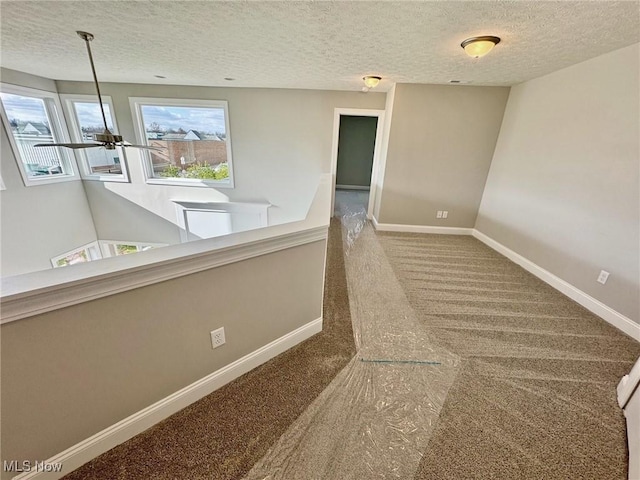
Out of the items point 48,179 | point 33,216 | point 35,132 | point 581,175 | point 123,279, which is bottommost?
point 33,216

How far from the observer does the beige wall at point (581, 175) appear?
6.98 feet

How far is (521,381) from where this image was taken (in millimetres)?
1584

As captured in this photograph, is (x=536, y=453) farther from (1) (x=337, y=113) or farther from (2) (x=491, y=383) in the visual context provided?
(1) (x=337, y=113)

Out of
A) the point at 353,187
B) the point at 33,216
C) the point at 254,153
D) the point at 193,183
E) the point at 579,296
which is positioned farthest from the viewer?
the point at 353,187

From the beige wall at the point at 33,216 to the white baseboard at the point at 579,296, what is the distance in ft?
23.5

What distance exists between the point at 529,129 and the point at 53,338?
4620 mm

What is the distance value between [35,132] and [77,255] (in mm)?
2295

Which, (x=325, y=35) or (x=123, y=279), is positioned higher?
(x=325, y=35)

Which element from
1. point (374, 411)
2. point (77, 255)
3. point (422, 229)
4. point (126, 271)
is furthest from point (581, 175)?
point (77, 255)

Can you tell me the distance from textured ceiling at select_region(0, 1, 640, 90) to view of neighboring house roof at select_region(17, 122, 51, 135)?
3.12ft

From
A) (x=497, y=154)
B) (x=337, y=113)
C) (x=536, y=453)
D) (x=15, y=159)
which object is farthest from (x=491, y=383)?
(x=15, y=159)

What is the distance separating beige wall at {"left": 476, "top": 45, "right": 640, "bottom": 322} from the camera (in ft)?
6.98

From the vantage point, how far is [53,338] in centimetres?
91

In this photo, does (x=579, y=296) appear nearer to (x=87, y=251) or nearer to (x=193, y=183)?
(x=193, y=183)
